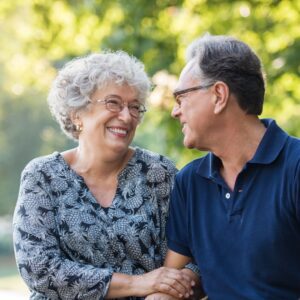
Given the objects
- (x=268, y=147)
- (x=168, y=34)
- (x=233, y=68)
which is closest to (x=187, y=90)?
(x=233, y=68)

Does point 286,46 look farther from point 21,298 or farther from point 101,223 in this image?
point 101,223

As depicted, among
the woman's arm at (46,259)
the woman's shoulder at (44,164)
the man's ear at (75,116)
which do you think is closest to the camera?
the woman's arm at (46,259)

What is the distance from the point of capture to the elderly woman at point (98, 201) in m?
3.28

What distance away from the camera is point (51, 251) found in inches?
130

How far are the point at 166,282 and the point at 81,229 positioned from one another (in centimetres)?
43

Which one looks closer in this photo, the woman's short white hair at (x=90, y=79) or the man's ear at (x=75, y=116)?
the woman's short white hair at (x=90, y=79)

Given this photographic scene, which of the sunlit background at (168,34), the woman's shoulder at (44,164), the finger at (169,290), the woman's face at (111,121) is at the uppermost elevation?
the sunlit background at (168,34)

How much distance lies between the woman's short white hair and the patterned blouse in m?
0.26

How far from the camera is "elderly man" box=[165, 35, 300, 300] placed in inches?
117

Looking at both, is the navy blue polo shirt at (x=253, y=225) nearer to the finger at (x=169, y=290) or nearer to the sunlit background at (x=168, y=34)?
the finger at (x=169, y=290)

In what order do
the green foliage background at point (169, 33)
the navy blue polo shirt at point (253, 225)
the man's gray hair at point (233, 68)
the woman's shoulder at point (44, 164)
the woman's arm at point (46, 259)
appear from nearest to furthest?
the navy blue polo shirt at point (253, 225)
the man's gray hair at point (233, 68)
the woman's arm at point (46, 259)
the woman's shoulder at point (44, 164)
the green foliage background at point (169, 33)

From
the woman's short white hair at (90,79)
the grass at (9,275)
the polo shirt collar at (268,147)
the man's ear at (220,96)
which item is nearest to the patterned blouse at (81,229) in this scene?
the woman's short white hair at (90,79)

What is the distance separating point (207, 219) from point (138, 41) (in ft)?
16.3

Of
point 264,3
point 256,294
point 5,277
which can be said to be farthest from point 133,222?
point 5,277
